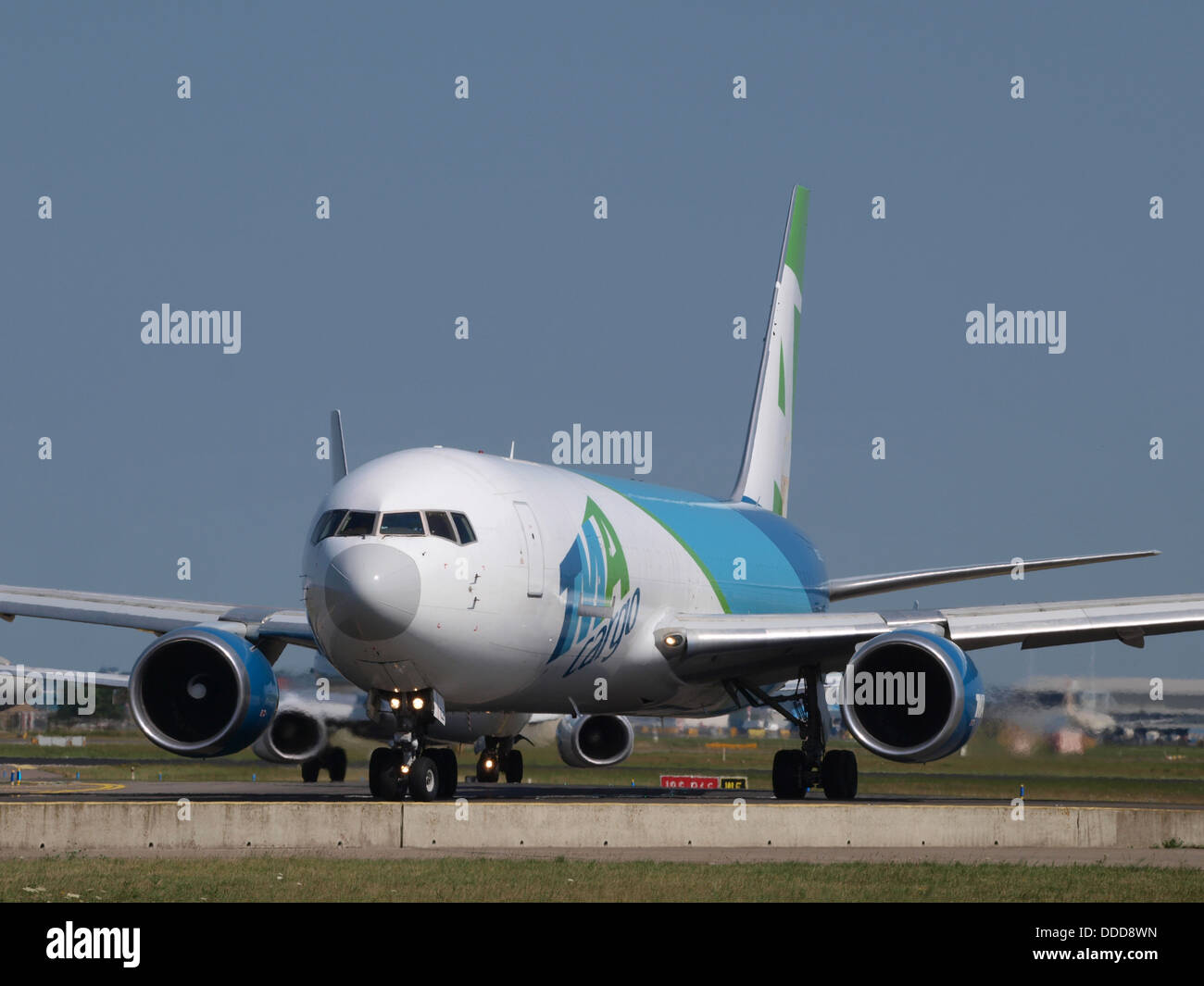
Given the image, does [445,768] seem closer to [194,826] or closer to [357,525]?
[357,525]

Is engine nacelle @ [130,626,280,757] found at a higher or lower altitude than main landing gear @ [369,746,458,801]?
higher

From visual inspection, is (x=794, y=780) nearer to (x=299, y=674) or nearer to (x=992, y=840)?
(x=992, y=840)

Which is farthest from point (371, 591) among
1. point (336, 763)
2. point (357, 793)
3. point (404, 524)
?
point (336, 763)

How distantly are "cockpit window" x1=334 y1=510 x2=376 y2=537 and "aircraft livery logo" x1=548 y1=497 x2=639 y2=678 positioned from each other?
105 inches

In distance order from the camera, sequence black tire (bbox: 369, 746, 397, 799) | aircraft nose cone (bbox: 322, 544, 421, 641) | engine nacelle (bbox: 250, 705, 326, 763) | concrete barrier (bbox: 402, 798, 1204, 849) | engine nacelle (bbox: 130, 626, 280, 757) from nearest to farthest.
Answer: concrete barrier (bbox: 402, 798, 1204, 849) → aircraft nose cone (bbox: 322, 544, 421, 641) → black tire (bbox: 369, 746, 397, 799) → engine nacelle (bbox: 130, 626, 280, 757) → engine nacelle (bbox: 250, 705, 326, 763)

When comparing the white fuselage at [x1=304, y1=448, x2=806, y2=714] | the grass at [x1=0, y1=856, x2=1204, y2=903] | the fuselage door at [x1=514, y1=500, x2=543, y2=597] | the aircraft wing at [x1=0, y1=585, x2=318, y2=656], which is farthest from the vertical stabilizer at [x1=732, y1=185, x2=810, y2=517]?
the grass at [x1=0, y1=856, x2=1204, y2=903]

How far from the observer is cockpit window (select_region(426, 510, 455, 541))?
1822cm

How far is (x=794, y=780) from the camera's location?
2411 cm

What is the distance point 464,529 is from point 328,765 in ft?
53.1

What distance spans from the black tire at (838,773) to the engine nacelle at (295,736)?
11542 millimetres

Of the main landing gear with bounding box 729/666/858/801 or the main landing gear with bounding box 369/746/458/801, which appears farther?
the main landing gear with bounding box 729/666/858/801

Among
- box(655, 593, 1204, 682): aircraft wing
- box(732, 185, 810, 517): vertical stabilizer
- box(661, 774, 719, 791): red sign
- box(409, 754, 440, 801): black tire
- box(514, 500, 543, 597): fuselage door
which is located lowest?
box(661, 774, 719, 791): red sign

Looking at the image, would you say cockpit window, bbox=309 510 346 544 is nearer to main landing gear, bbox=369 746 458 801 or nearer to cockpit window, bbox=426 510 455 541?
cockpit window, bbox=426 510 455 541
